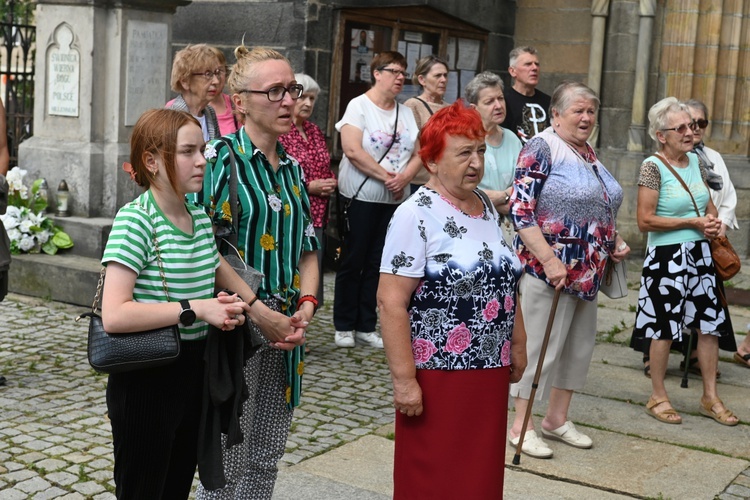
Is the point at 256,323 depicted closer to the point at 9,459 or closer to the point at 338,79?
the point at 9,459

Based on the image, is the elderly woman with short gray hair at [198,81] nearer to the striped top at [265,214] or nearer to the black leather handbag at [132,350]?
the striped top at [265,214]

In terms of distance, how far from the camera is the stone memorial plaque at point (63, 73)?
8656 millimetres

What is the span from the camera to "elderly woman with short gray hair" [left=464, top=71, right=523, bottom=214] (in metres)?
6.50

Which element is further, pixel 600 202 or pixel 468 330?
pixel 600 202

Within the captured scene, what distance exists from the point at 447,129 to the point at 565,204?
4.96 feet

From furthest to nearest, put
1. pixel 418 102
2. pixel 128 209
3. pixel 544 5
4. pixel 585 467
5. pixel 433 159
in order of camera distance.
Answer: pixel 544 5 → pixel 418 102 → pixel 585 467 → pixel 433 159 → pixel 128 209

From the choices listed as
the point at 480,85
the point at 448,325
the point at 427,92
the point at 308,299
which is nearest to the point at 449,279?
the point at 448,325

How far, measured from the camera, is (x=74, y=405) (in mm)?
5812

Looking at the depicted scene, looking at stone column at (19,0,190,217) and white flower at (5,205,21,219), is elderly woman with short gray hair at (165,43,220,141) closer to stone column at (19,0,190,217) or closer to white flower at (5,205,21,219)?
stone column at (19,0,190,217)

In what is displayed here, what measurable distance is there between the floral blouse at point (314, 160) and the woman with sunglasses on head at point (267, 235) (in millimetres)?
3071

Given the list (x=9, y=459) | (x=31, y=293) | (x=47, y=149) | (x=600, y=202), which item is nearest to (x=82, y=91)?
(x=47, y=149)

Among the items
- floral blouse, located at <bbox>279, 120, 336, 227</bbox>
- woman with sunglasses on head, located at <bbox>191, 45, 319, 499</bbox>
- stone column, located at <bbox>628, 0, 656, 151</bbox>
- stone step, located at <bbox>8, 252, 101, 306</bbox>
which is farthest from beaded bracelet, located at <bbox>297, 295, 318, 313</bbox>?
stone column, located at <bbox>628, 0, 656, 151</bbox>

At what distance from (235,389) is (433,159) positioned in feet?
3.47

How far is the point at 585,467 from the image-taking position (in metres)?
5.30
